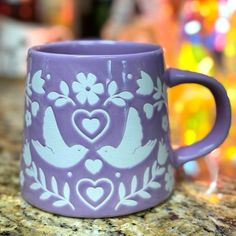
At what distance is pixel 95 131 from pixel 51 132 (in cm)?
4

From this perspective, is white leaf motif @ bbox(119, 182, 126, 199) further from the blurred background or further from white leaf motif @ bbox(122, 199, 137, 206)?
the blurred background

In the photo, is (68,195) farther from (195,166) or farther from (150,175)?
(195,166)

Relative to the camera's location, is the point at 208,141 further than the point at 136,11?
No

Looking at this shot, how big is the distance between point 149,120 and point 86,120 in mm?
54

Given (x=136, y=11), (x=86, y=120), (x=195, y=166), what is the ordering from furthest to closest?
(x=136, y=11)
(x=195, y=166)
(x=86, y=120)

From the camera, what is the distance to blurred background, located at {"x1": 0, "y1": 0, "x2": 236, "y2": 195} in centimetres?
63

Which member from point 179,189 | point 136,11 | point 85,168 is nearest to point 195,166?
point 179,189

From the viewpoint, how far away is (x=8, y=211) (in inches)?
16.9

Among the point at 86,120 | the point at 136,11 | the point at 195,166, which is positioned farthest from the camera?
the point at 136,11

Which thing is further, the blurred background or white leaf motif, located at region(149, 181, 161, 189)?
the blurred background

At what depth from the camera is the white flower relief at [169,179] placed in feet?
1.42

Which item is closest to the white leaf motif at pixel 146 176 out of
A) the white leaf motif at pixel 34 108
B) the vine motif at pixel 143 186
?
the vine motif at pixel 143 186

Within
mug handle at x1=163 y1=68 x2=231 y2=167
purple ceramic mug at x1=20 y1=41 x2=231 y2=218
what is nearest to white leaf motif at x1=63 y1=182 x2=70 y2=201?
purple ceramic mug at x1=20 y1=41 x2=231 y2=218

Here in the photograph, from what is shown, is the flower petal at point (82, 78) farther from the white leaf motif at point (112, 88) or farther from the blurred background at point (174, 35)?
the blurred background at point (174, 35)
